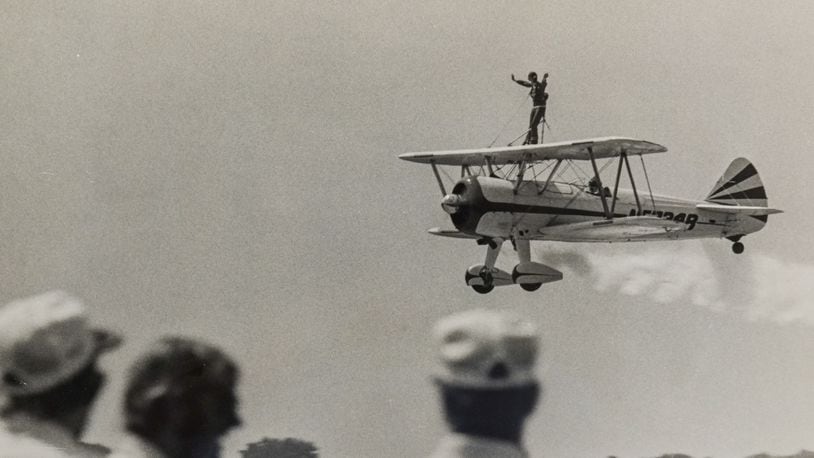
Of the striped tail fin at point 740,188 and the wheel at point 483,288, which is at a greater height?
the striped tail fin at point 740,188

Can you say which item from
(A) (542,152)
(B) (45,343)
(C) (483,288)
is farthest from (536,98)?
(B) (45,343)

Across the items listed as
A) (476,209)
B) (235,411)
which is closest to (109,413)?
(235,411)

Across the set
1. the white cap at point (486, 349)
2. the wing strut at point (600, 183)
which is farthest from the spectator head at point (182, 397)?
the wing strut at point (600, 183)

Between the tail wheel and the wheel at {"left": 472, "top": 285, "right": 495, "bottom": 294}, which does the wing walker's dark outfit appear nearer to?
the tail wheel

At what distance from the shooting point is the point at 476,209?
22.7m

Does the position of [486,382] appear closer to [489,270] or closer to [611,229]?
[489,270]

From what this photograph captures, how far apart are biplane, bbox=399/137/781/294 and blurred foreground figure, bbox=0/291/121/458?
26.4 feet

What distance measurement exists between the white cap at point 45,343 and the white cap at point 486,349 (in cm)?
737

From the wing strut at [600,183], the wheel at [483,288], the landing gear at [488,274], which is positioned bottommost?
the wheel at [483,288]

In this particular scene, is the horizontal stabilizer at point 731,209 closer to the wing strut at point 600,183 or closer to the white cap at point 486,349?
the wing strut at point 600,183

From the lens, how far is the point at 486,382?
27.3 m

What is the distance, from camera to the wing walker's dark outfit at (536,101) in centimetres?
2362

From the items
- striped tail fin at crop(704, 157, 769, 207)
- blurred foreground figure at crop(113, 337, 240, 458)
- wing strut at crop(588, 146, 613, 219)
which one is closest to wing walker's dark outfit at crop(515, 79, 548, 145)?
wing strut at crop(588, 146, 613, 219)

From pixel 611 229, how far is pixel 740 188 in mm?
5497
